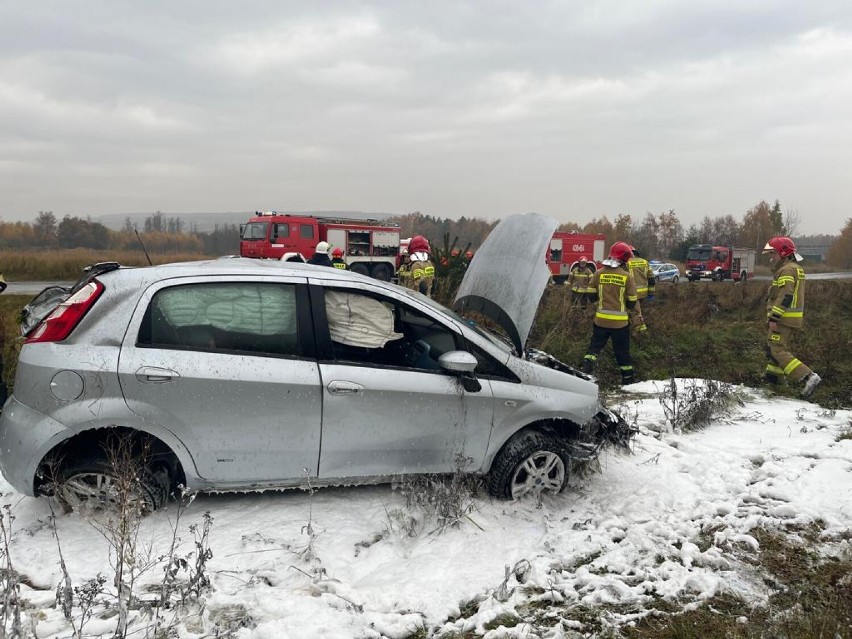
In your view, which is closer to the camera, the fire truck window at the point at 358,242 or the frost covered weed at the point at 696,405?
the frost covered weed at the point at 696,405

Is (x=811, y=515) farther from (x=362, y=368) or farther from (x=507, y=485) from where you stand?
(x=362, y=368)

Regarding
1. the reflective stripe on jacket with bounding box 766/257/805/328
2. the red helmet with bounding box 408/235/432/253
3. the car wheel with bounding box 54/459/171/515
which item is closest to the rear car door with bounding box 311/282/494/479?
the car wheel with bounding box 54/459/171/515

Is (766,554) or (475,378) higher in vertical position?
(475,378)

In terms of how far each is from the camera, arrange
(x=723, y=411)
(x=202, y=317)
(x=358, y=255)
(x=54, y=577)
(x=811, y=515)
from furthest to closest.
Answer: (x=358, y=255)
(x=723, y=411)
(x=811, y=515)
(x=202, y=317)
(x=54, y=577)

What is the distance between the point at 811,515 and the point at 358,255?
21.4 m

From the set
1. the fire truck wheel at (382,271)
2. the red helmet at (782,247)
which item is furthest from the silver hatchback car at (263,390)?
the fire truck wheel at (382,271)

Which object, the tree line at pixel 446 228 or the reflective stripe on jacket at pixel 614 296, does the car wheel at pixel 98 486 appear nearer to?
the reflective stripe on jacket at pixel 614 296

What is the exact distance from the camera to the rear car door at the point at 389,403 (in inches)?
132

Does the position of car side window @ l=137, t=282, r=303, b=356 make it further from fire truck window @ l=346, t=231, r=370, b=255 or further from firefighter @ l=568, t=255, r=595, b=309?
fire truck window @ l=346, t=231, r=370, b=255

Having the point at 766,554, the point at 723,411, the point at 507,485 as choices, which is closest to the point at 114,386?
the point at 507,485

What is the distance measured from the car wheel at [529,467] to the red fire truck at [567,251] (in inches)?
917

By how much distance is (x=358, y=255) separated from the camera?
78.8 ft

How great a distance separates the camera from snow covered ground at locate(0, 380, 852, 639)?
8.54 ft

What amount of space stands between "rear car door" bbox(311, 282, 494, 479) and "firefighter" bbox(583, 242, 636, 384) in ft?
15.4
